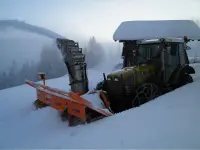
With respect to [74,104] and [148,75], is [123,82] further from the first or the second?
[74,104]

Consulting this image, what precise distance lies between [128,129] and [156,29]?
66.9 feet

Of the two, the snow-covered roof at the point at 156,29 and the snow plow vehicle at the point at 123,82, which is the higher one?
the snow-covered roof at the point at 156,29

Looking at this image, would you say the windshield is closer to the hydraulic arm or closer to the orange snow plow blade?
the hydraulic arm

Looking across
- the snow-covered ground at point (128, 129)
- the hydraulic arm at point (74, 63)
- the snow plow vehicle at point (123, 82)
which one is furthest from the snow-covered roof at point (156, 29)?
the snow-covered ground at point (128, 129)

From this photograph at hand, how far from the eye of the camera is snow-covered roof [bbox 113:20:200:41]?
21.7 meters

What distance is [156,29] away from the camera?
23.1 meters

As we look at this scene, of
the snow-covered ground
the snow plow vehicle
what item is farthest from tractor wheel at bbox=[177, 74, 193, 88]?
the snow-covered ground

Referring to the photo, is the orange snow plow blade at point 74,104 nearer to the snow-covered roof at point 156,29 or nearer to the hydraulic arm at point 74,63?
the hydraulic arm at point 74,63

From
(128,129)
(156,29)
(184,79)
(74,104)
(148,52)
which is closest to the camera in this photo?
(128,129)

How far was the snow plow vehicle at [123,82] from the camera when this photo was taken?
550 centimetres

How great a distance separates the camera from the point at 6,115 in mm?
7684

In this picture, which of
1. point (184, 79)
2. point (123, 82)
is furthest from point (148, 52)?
point (123, 82)

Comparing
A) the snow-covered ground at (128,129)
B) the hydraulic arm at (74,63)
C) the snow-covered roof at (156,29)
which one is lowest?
the snow-covered ground at (128,129)

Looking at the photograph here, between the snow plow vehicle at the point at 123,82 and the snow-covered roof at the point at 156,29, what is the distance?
42.5ft
